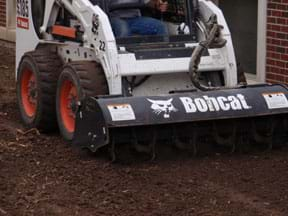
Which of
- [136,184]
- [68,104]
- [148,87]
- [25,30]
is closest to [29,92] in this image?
[25,30]

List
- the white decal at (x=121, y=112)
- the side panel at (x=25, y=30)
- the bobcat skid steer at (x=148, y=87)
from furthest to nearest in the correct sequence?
the side panel at (x=25, y=30)
the bobcat skid steer at (x=148, y=87)
the white decal at (x=121, y=112)

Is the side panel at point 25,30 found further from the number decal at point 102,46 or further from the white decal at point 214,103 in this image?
the white decal at point 214,103

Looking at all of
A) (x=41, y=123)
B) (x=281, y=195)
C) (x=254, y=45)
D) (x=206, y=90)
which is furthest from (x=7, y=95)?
(x=281, y=195)

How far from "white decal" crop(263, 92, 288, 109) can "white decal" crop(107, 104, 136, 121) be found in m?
1.39

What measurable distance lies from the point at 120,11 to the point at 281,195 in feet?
9.88

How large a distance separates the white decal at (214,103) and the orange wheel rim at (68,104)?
1.29 m

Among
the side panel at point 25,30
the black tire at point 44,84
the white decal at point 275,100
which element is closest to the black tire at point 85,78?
the black tire at point 44,84

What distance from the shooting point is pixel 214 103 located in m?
8.11

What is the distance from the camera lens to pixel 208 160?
27.0 feet

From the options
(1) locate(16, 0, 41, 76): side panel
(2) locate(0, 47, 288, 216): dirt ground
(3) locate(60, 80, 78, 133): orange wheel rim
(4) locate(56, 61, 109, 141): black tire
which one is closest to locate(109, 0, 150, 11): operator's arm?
(4) locate(56, 61, 109, 141): black tire

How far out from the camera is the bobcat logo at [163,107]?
7.89m

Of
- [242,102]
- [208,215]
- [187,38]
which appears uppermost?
[187,38]

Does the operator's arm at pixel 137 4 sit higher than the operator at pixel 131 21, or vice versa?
the operator's arm at pixel 137 4

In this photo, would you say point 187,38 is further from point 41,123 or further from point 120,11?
point 41,123
